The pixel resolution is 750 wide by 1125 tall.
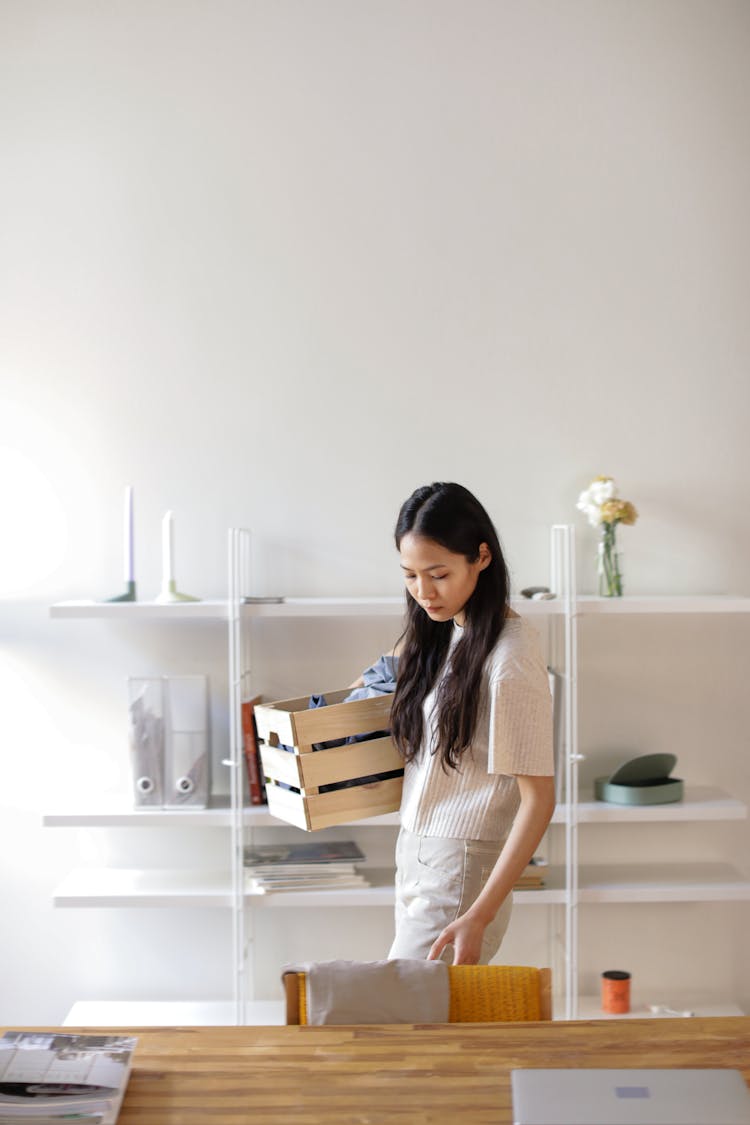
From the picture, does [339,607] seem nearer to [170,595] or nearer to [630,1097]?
[170,595]

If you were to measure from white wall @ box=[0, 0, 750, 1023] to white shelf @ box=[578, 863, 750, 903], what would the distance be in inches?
6.0

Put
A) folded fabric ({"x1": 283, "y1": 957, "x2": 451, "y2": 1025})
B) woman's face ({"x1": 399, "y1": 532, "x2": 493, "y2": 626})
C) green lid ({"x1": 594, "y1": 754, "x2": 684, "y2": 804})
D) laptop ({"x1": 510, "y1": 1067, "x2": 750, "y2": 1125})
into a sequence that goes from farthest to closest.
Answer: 1. green lid ({"x1": 594, "y1": 754, "x2": 684, "y2": 804})
2. woman's face ({"x1": 399, "y1": 532, "x2": 493, "y2": 626})
3. folded fabric ({"x1": 283, "y1": 957, "x2": 451, "y2": 1025})
4. laptop ({"x1": 510, "y1": 1067, "x2": 750, "y2": 1125})

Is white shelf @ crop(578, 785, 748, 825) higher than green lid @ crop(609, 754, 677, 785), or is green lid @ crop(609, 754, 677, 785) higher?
green lid @ crop(609, 754, 677, 785)

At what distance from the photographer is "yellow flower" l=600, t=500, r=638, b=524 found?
2896 millimetres

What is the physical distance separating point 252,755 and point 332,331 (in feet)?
3.68

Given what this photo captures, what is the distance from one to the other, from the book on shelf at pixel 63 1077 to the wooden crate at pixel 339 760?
25.9 inches

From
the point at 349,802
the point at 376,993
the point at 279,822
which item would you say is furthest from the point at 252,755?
the point at 376,993

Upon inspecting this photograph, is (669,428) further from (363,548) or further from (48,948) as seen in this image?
(48,948)

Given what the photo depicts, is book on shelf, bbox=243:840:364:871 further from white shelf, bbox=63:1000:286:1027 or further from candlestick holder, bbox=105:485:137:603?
candlestick holder, bbox=105:485:137:603

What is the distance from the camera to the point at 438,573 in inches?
73.4

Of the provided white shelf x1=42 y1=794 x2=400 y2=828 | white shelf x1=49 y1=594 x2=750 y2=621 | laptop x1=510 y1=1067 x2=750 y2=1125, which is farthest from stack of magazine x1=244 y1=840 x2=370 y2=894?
laptop x1=510 y1=1067 x2=750 y2=1125

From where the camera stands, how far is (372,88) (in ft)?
10.0

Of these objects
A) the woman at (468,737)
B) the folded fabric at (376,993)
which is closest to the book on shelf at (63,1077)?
the folded fabric at (376,993)

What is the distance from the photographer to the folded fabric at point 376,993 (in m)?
1.54
